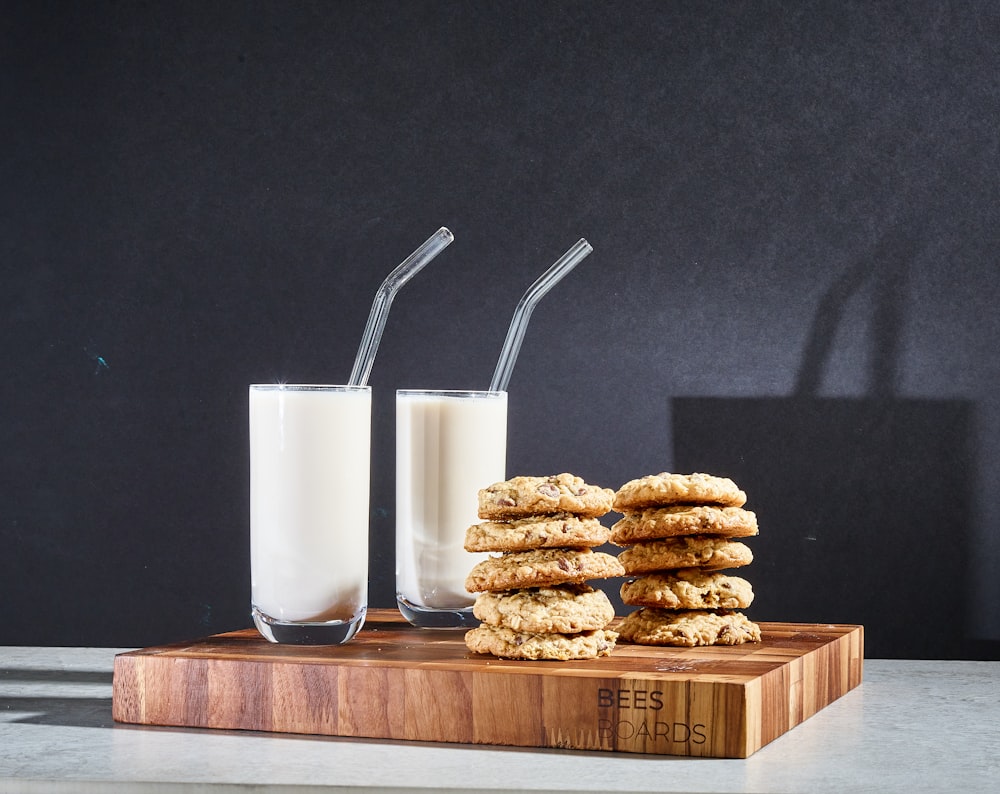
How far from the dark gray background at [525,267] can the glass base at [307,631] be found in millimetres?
671

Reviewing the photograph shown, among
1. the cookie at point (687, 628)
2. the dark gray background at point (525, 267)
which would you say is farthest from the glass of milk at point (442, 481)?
the dark gray background at point (525, 267)

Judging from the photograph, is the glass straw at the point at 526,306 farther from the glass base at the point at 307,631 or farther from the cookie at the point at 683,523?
the glass base at the point at 307,631

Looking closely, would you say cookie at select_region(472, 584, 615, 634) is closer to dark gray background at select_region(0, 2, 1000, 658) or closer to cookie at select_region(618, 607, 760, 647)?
cookie at select_region(618, 607, 760, 647)

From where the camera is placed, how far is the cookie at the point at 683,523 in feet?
4.98

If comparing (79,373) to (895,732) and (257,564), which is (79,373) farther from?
(895,732)

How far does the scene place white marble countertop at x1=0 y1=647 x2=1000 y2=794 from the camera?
1129mm

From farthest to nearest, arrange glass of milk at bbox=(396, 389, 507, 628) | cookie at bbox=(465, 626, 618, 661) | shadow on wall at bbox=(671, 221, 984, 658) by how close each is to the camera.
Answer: shadow on wall at bbox=(671, 221, 984, 658) → glass of milk at bbox=(396, 389, 507, 628) → cookie at bbox=(465, 626, 618, 661)

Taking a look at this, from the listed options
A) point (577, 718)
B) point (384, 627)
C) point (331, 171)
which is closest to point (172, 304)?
point (331, 171)

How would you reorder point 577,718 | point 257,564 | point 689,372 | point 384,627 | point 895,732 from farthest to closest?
point 689,372 < point 384,627 < point 257,564 < point 895,732 < point 577,718

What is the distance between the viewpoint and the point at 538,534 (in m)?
1.39

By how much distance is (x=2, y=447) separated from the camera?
2242 mm

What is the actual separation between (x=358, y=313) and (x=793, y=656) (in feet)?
3.44

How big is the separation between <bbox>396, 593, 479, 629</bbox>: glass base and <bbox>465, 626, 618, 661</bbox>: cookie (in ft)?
0.77

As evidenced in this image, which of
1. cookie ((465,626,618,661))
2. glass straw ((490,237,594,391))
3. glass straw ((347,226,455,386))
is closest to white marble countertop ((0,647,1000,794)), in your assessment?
cookie ((465,626,618,661))
